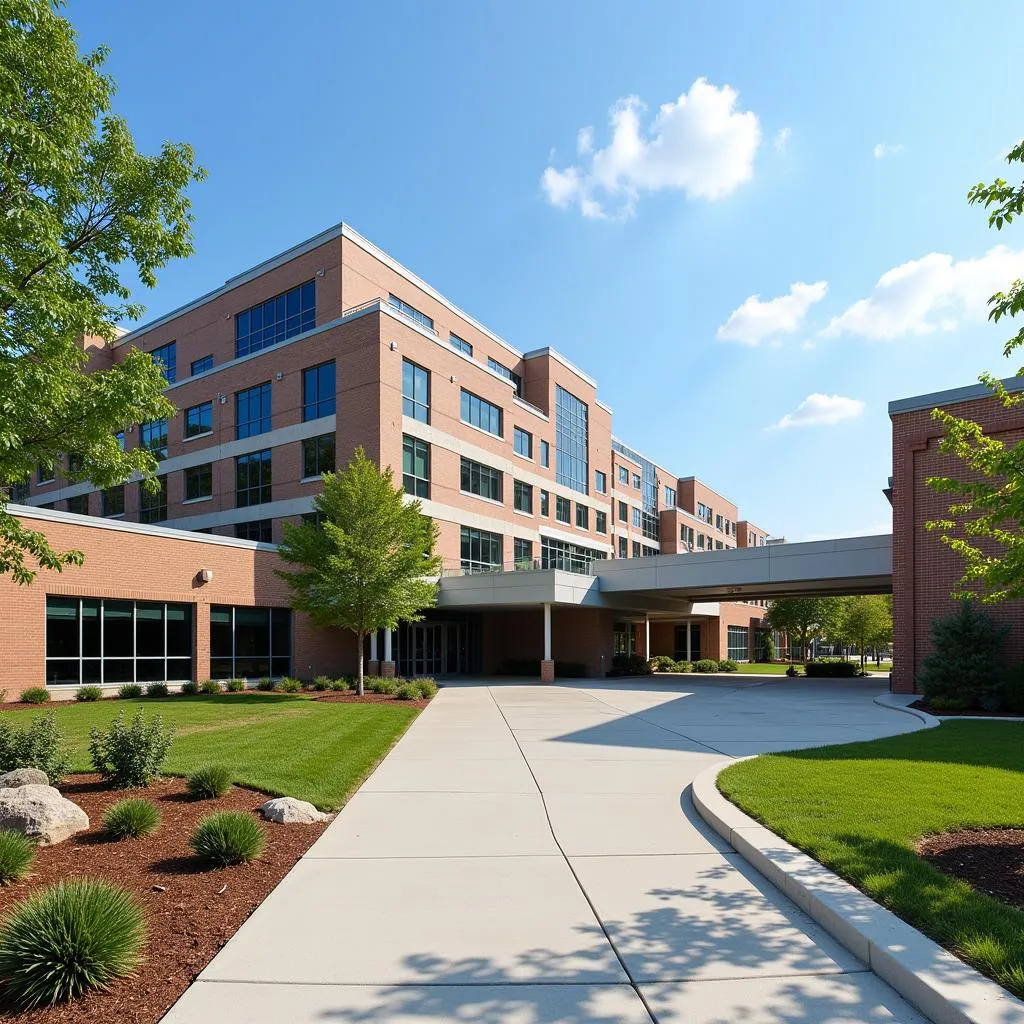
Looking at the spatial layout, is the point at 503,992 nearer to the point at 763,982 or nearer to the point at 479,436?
the point at 763,982

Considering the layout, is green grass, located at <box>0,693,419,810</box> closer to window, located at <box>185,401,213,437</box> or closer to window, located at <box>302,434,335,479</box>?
window, located at <box>302,434,335,479</box>

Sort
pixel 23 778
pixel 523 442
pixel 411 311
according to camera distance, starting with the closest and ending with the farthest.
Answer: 1. pixel 23 778
2. pixel 411 311
3. pixel 523 442

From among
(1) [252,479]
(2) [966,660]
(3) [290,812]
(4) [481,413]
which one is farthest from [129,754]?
(4) [481,413]

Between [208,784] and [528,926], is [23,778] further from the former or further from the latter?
[528,926]

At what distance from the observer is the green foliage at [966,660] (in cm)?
1905

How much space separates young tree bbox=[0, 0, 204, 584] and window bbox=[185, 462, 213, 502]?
2697 cm

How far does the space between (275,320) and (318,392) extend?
5550 millimetres

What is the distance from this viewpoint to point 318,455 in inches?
1256

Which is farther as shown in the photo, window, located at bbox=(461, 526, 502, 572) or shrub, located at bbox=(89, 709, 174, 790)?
window, located at bbox=(461, 526, 502, 572)

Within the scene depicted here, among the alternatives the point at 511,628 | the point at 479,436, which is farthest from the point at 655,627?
the point at 479,436

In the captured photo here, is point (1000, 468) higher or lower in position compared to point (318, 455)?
lower

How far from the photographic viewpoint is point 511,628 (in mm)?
40500

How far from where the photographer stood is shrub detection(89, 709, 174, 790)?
880 centimetres

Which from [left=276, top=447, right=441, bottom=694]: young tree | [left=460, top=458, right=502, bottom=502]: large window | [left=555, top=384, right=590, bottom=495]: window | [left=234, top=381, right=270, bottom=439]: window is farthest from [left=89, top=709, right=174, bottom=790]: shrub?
[left=555, top=384, right=590, bottom=495]: window
